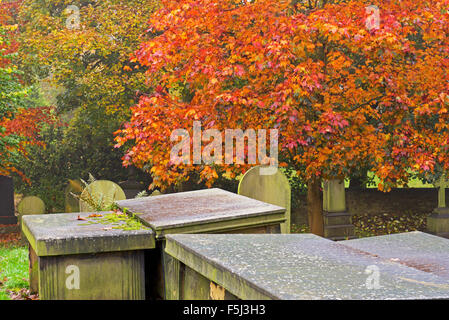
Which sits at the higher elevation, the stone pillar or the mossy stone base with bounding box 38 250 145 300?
the mossy stone base with bounding box 38 250 145 300

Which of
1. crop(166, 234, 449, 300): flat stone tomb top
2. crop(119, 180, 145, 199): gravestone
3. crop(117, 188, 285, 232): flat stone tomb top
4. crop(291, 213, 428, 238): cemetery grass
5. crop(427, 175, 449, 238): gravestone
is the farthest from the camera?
crop(291, 213, 428, 238): cemetery grass

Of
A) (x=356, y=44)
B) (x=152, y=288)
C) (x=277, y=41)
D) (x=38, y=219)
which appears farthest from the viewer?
(x=356, y=44)

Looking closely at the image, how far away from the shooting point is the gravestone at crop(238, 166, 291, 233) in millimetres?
9234

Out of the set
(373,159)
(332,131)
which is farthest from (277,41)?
(373,159)

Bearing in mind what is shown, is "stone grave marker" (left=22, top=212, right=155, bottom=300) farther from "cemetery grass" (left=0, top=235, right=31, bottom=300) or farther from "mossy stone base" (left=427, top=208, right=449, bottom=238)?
"mossy stone base" (left=427, top=208, right=449, bottom=238)

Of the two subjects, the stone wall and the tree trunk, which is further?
the stone wall

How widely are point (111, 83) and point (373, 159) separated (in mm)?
7519

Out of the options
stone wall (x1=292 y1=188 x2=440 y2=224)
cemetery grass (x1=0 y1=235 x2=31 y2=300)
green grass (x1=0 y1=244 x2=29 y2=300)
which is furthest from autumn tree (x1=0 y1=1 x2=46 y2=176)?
stone wall (x1=292 y1=188 x2=440 y2=224)

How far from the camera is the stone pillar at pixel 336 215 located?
13953 mm

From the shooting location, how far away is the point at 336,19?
8.90 meters

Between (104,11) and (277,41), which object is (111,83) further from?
(277,41)

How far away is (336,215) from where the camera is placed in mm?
14016

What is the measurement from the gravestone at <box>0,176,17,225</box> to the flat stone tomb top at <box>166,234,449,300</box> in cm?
1447

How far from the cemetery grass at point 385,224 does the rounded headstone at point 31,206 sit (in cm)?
702
